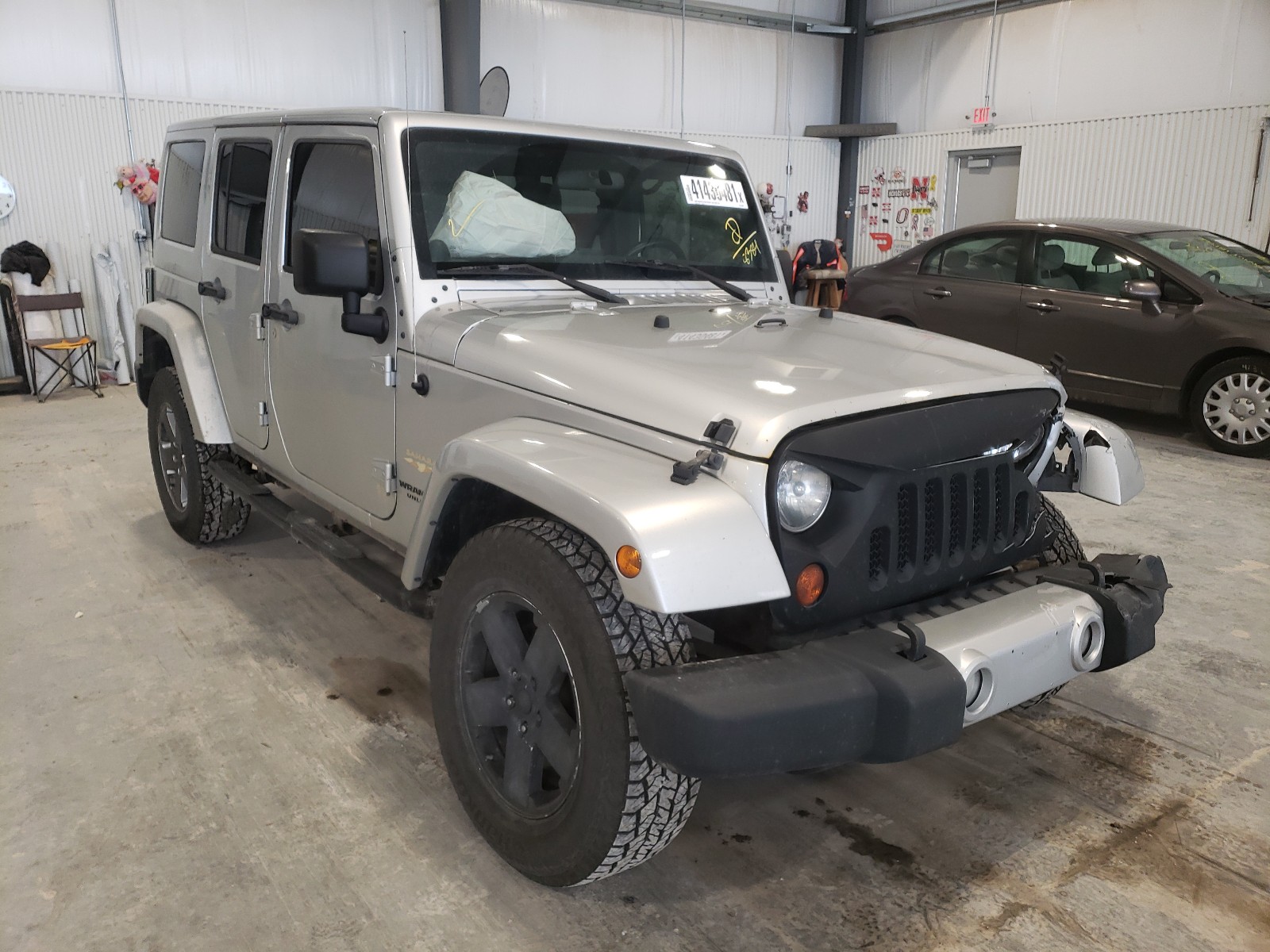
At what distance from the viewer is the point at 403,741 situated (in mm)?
2684

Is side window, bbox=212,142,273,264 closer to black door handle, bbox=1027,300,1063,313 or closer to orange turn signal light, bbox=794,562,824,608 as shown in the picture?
orange turn signal light, bbox=794,562,824,608

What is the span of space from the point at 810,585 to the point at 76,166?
9162 millimetres

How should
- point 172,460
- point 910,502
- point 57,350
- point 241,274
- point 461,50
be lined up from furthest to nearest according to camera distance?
point 461,50 → point 57,350 → point 172,460 → point 241,274 → point 910,502

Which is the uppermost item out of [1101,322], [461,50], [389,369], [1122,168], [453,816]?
[461,50]

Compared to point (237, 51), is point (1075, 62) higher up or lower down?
higher up

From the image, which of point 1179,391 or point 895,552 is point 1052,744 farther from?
point 1179,391

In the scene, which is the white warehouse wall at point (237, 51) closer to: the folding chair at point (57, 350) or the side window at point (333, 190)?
the folding chair at point (57, 350)

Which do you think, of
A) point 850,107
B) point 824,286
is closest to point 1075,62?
point 850,107

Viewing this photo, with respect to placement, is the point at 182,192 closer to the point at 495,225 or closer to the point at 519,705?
the point at 495,225

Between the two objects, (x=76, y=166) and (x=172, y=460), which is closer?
(x=172, y=460)

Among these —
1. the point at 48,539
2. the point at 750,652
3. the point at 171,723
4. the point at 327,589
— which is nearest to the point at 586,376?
the point at 750,652

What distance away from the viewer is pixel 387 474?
8.68 ft

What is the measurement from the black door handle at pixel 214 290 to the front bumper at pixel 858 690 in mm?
2558

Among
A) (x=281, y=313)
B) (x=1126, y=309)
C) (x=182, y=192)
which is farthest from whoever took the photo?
(x=1126, y=309)
